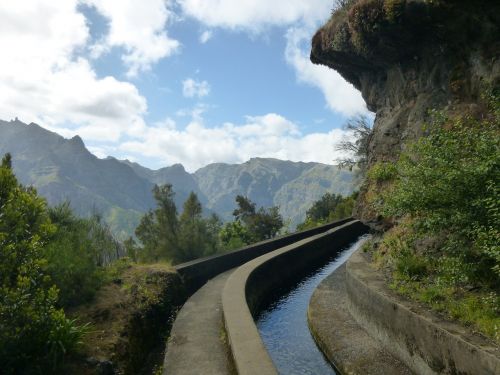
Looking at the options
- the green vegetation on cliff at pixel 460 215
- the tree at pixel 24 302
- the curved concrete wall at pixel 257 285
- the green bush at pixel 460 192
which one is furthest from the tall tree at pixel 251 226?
the tree at pixel 24 302

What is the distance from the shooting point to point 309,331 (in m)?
13.8

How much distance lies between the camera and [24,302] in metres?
7.02

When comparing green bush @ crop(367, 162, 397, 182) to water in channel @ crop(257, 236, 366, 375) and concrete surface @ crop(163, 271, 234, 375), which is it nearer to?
water in channel @ crop(257, 236, 366, 375)

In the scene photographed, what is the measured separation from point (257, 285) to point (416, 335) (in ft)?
29.1

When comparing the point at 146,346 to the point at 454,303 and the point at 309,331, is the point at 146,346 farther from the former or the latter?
the point at 454,303

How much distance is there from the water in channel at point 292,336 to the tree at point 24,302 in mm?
6067

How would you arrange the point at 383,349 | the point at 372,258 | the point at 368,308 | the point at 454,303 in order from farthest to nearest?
1. the point at 372,258
2. the point at 368,308
3. the point at 383,349
4. the point at 454,303

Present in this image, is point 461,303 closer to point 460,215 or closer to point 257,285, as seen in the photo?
point 460,215

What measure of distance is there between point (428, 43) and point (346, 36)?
4461 mm

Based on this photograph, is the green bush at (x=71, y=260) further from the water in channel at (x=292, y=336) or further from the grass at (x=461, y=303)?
the grass at (x=461, y=303)

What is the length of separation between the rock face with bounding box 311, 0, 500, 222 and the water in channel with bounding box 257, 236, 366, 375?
4.99 m

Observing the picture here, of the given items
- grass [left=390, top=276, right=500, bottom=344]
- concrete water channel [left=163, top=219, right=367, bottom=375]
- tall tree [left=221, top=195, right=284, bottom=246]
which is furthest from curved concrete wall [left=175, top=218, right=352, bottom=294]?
tall tree [left=221, top=195, right=284, bottom=246]

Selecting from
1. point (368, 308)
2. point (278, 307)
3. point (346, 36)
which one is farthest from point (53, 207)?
point (346, 36)

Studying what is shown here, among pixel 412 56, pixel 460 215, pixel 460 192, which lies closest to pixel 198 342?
pixel 460 215
